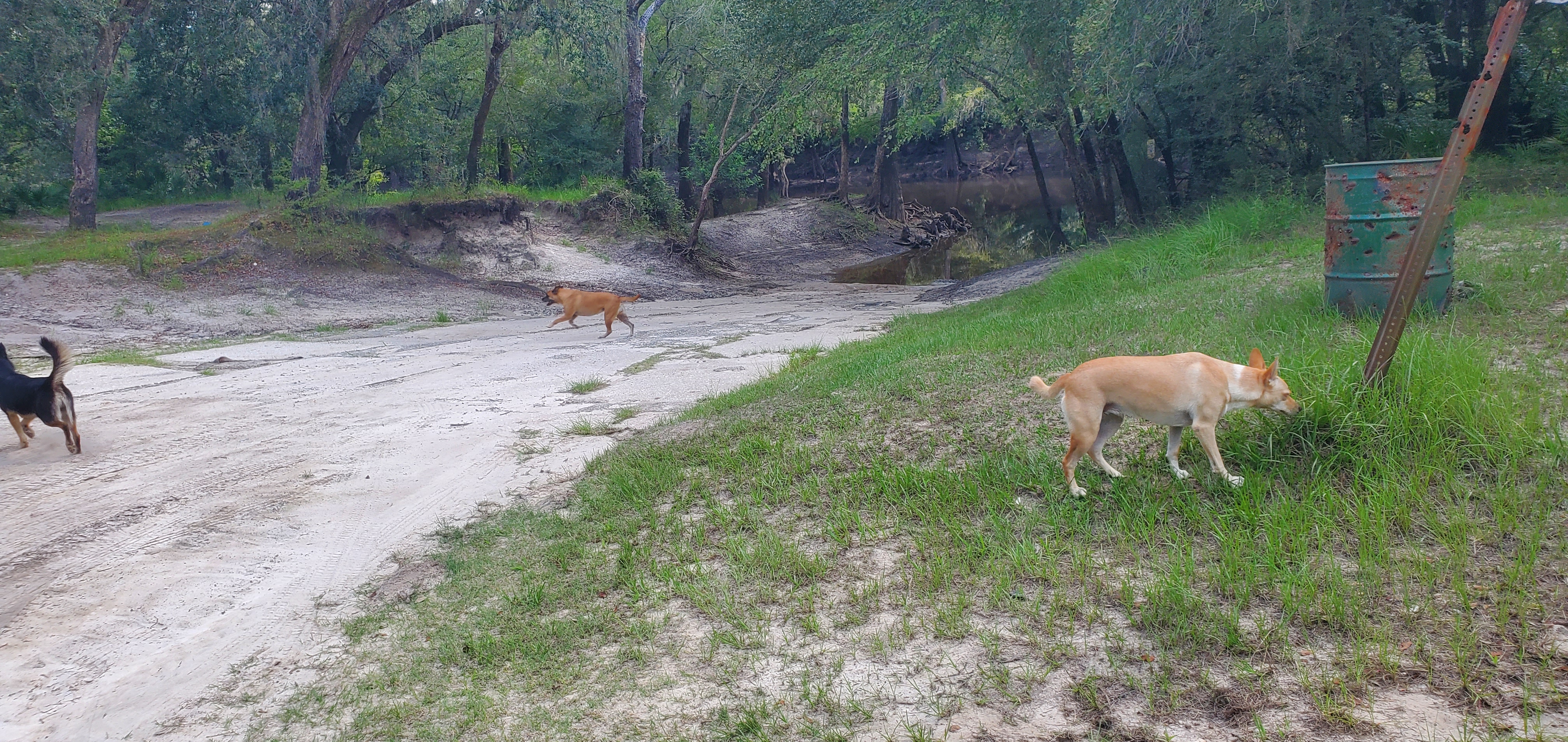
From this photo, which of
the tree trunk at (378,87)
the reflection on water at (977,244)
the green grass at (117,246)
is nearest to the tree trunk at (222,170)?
the tree trunk at (378,87)

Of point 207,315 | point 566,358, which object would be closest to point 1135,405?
point 566,358

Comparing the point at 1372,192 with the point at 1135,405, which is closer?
the point at 1135,405

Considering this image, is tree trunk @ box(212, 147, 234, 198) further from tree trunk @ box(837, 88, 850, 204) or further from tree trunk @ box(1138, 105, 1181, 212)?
tree trunk @ box(1138, 105, 1181, 212)

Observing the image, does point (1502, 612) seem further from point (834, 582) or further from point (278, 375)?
point (278, 375)

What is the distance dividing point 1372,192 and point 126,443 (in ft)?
34.0

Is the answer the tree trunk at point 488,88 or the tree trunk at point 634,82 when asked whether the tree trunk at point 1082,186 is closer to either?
the tree trunk at point 634,82

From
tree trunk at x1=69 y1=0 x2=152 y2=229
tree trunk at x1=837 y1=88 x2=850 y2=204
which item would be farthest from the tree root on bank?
tree trunk at x1=69 y1=0 x2=152 y2=229

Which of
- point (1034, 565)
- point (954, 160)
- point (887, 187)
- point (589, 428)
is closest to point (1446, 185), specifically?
point (1034, 565)

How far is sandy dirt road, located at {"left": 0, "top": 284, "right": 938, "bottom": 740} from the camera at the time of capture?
4711 millimetres

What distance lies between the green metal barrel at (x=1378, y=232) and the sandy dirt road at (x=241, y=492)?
19.1 ft

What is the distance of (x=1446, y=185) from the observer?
15.9 feet

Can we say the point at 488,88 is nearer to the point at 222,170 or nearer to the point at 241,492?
the point at 222,170

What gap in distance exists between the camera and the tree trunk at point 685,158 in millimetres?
33188

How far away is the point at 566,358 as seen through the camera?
42.1 ft
